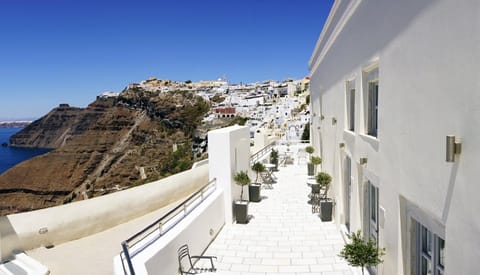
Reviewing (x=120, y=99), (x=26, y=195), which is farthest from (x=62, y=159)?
(x=120, y=99)

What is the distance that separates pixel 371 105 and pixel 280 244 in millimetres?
3660

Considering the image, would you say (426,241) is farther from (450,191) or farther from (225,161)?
(225,161)

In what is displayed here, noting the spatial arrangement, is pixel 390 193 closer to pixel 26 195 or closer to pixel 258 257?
pixel 258 257

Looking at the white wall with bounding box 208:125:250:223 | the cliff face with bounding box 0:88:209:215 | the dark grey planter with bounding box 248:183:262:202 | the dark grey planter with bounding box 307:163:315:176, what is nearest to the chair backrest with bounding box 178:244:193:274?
the white wall with bounding box 208:125:250:223

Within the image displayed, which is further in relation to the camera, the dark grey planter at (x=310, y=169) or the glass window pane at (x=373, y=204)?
the dark grey planter at (x=310, y=169)

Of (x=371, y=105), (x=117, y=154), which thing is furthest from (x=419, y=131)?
(x=117, y=154)

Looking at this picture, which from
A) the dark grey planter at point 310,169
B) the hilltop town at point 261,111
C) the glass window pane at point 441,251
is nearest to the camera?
the glass window pane at point 441,251

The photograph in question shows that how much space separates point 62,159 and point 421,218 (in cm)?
8697

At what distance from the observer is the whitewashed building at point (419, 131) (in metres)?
2.13

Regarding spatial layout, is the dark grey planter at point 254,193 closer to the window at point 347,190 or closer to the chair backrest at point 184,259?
the window at point 347,190

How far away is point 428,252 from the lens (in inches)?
126

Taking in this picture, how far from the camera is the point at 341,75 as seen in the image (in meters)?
7.69

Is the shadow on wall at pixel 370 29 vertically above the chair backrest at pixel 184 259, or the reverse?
the shadow on wall at pixel 370 29

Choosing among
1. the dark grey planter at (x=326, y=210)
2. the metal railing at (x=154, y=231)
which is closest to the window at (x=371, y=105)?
the dark grey planter at (x=326, y=210)
